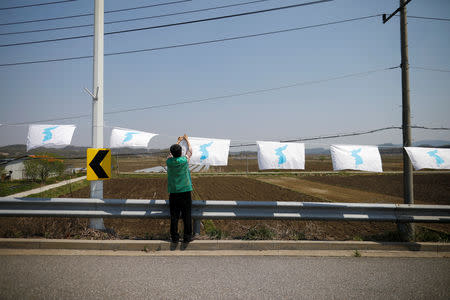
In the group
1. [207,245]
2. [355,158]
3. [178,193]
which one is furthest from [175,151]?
[355,158]

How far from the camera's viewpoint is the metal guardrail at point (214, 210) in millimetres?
4465

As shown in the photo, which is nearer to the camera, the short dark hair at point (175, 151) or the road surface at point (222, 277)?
the road surface at point (222, 277)

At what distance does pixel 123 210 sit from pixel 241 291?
284cm

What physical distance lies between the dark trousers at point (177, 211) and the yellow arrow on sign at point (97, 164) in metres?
1.92

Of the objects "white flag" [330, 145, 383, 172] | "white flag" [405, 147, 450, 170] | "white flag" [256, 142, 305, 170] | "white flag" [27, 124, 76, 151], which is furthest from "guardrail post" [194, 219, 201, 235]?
"white flag" [405, 147, 450, 170]

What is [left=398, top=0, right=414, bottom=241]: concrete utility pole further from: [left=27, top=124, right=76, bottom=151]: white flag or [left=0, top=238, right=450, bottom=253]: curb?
[left=27, top=124, right=76, bottom=151]: white flag

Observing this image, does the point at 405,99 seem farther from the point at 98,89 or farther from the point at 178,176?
the point at 98,89

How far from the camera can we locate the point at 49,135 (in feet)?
17.6

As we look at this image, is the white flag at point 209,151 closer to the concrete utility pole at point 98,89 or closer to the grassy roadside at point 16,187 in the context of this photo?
the concrete utility pole at point 98,89

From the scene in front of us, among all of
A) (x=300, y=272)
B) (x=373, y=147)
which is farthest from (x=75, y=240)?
(x=373, y=147)

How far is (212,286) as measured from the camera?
305 cm

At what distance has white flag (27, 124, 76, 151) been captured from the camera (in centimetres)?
530

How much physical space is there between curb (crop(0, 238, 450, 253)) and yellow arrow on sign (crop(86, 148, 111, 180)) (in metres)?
1.41

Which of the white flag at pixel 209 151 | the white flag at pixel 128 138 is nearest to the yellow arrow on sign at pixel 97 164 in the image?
the white flag at pixel 128 138
